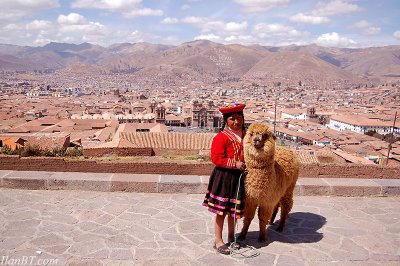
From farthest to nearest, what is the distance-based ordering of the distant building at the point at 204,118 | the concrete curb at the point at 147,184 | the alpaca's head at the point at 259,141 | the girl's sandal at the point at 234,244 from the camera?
1. the distant building at the point at 204,118
2. the concrete curb at the point at 147,184
3. the girl's sandal at the point at 234,244
4. the alpaca's head at the point at 259,141

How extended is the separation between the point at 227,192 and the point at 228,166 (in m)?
0.27

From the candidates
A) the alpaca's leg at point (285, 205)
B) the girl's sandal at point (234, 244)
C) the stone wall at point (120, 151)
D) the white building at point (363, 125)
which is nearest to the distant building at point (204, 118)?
the white building at point (363, 125)

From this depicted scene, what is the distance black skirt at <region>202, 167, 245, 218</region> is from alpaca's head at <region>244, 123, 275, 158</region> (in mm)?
286

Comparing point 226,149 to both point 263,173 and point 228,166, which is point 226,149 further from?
point 263,173

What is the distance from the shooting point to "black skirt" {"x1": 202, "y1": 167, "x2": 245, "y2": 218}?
3.58 meters

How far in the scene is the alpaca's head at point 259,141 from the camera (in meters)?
3.42

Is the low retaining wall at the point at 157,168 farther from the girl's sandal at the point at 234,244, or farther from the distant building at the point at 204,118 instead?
the distant building at the point at 204,118

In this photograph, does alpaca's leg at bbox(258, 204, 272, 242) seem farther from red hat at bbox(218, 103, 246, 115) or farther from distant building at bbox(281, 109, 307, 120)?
distant building at bbox(281, 109, 307, 120)

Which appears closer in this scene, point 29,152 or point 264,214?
point 264,214

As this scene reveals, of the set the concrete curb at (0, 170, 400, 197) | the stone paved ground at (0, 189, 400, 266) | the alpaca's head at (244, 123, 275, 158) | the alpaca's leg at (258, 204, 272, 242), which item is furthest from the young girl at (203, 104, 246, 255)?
the concrete curb at (0, 170, 400, 197)

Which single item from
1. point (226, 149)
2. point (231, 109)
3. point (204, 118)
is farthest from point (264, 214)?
point (204, 118)

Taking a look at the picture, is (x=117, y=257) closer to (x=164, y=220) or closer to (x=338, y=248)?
(x=164, y=220)

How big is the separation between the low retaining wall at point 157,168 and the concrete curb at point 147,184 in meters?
0.22

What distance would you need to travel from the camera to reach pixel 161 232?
161 inches
